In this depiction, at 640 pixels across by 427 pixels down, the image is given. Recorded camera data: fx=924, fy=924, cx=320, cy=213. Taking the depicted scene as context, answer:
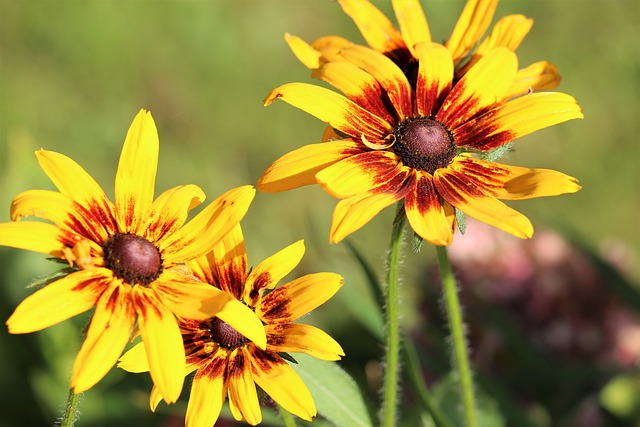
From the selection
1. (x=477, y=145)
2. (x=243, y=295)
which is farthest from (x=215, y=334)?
(x=477, y=145)

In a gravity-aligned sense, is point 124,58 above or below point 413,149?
above

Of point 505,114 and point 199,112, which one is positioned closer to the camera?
point 505,114

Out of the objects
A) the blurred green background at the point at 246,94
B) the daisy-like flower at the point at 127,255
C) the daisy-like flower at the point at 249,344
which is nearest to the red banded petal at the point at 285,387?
the daisy-like flower at the point at 249,344

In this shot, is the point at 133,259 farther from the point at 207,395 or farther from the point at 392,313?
the point at 392,313

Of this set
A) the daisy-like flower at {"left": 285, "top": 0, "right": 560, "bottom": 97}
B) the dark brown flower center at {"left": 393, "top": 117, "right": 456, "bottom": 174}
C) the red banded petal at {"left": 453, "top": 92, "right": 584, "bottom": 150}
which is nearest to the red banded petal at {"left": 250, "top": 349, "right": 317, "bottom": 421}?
the dark brown flower center at {"left": 393, "top": 117, "right": 456, "bottom": 174}

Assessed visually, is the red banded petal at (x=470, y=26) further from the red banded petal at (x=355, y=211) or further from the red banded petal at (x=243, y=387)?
the red banded petal at (x=243, y=387)

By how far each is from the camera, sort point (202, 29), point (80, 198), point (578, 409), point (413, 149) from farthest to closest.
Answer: point (202, 29) < point (578, 409) < point (413, 149) < point (80, 198)

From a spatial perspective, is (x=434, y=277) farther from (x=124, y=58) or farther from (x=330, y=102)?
(x=124, y=58)

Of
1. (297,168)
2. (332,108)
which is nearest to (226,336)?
(297,168)
